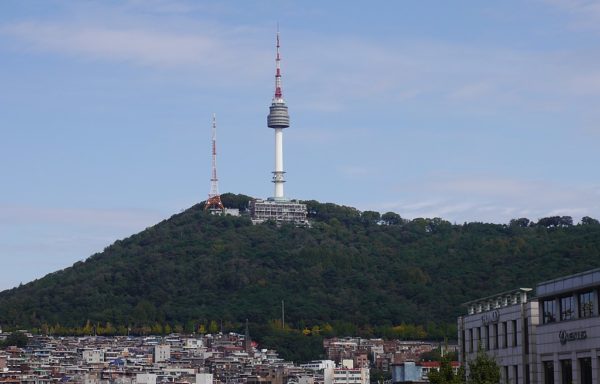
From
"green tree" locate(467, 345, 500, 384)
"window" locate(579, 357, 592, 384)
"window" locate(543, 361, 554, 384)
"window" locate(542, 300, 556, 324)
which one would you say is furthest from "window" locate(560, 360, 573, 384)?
"green tree" locate(467, 345, 500, 384)

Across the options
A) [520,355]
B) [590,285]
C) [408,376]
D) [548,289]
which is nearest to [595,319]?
[590,285]

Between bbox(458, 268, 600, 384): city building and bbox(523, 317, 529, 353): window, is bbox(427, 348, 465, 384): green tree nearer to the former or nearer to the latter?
bbox(458, 268, 600, 384): city building

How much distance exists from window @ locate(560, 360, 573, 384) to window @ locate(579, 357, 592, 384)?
1707 mm

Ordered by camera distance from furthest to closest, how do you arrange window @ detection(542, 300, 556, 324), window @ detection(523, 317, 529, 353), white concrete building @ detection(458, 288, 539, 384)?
window @ detection(523, 317, 529, 353), white concrete building @ detection(458, 288, 539, 384), window @ detection(542, 300, 556, 324)

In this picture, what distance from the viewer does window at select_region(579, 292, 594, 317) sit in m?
69.6

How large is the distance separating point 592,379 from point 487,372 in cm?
687

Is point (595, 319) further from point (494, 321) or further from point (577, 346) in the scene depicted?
point (494, 321)

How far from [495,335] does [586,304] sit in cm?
1400

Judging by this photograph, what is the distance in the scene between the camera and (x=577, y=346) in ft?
232

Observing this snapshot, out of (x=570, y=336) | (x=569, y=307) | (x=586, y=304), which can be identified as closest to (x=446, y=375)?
(x=570, y=336)

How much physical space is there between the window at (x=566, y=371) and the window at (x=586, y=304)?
9.60ft

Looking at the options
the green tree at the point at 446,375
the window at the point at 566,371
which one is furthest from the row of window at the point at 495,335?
the green tree at the point at 446,375

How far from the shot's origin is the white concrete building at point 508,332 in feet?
254

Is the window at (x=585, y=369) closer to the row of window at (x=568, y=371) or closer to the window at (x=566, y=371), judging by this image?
the row of window at (x=568, y=371)
